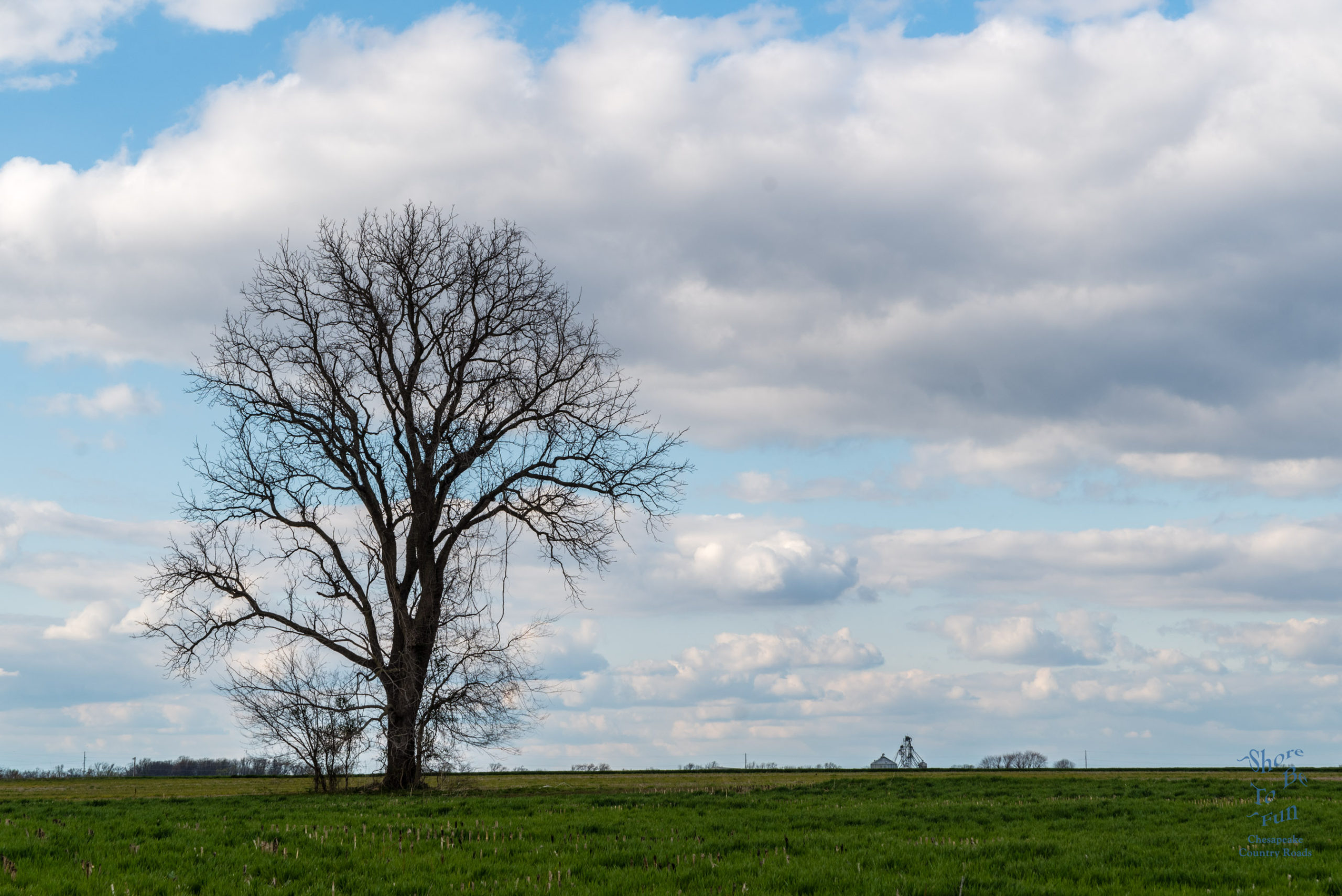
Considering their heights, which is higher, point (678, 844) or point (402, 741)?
point (678, 844)

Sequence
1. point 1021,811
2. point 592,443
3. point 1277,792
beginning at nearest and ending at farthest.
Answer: point 1021,811 → point 1277,792 → point 592,443

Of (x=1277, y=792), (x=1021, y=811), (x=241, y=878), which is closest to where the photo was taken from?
(x=241, y=878)

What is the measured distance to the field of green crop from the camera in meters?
11.3

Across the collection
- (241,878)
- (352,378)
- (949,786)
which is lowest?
(949,786)

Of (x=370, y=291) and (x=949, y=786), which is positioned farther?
(x=370, y=291)

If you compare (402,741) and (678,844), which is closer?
(678,844)

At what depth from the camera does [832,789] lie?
88.7ft

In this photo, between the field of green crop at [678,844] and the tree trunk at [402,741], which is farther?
the tree trunk at [402,741]

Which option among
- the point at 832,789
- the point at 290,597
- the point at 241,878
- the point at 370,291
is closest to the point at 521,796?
the point at 832,789

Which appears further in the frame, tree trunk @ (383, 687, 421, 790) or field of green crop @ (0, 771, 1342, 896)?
tree trunk @ (383, 687, 421, 790)

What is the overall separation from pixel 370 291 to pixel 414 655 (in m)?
11.6

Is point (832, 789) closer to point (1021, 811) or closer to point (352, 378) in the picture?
point (1021, 811)

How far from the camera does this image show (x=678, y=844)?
13938 millimetres

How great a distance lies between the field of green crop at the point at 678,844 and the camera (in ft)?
37.1
